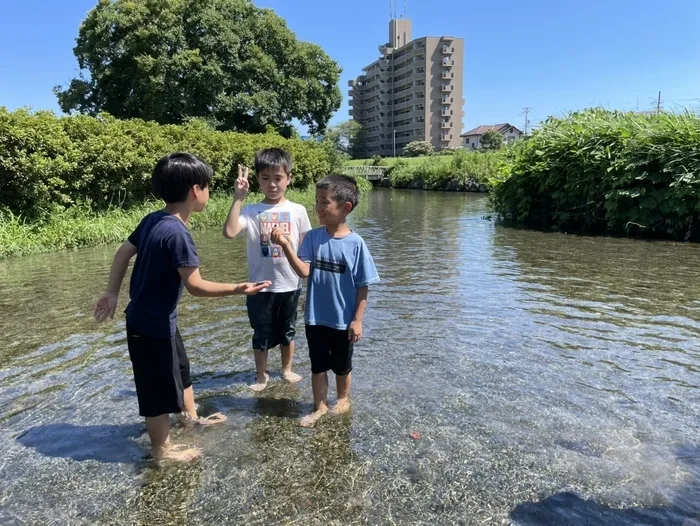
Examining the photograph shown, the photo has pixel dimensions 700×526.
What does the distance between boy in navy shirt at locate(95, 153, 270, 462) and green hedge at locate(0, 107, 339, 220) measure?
10.6 m

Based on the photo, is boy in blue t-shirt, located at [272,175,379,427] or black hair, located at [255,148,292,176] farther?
black hair, located at [255,148,292,176]

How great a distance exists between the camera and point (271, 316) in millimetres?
3900

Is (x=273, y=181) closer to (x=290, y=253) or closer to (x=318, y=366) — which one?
(x=290, y=253)

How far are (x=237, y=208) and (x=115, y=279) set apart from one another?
1041 millimetres

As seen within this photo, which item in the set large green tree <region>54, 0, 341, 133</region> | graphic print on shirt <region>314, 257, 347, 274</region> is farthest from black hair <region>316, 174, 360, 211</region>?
large green tree <region>54, 0, 341, 133</region>

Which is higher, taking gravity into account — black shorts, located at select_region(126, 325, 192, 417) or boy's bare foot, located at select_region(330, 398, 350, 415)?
black shorts, located at select_region(126, 325, 192, 417)

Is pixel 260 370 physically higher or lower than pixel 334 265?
lower

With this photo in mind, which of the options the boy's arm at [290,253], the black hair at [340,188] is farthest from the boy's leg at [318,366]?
the black hair at [340,188]

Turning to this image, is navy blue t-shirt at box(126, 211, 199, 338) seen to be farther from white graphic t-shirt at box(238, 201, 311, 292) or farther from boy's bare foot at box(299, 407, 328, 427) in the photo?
boy's bare foot at box(299, 407, 328, 427)

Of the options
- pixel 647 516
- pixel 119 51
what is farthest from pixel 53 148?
pixel 119 51

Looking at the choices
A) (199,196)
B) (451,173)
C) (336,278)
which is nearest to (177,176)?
(199,196)

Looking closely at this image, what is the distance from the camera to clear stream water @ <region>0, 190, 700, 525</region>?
104 inches

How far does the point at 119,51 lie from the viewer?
1210 inches

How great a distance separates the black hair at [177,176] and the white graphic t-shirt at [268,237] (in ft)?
3.09
